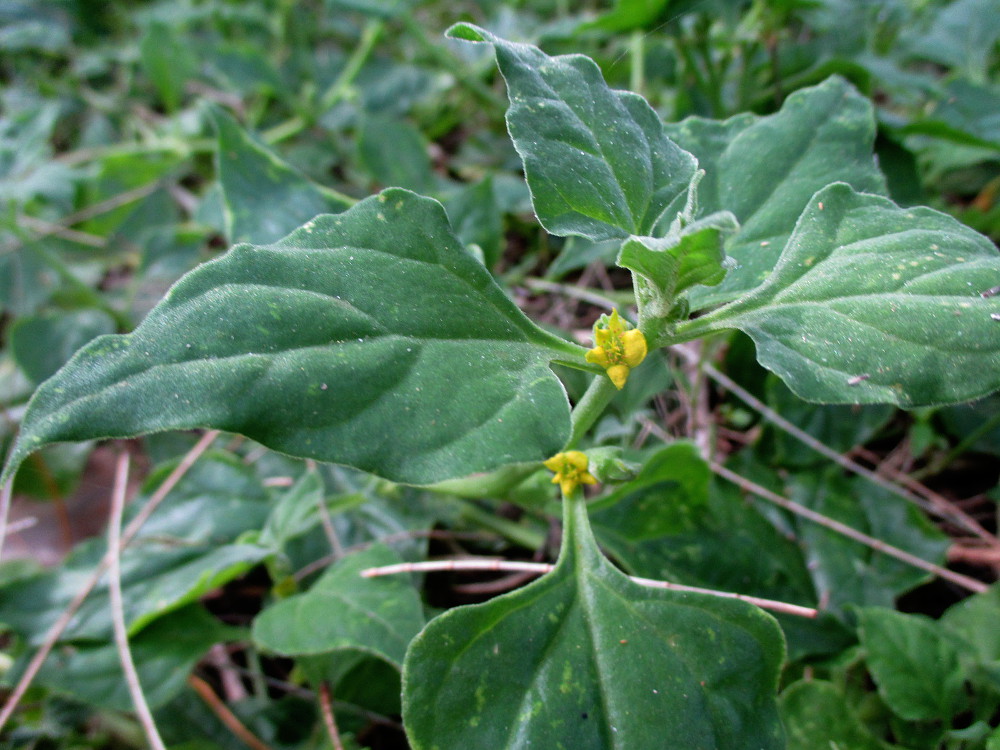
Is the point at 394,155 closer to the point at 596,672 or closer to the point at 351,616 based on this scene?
the point at 351,616

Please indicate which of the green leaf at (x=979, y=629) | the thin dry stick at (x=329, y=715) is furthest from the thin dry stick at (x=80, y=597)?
the green leaf at (x=979, y=629)

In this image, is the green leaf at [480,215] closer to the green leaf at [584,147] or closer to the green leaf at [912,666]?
the green leaf at [584,147]

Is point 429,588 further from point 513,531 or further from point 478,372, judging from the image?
point 478,372

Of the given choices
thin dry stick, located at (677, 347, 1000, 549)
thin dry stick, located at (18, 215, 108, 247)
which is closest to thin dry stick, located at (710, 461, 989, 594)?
thin dry stick, located at (677, 347, 1000, 549)

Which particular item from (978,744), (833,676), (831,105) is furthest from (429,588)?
(831,105)

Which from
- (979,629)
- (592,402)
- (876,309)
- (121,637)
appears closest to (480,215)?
(592,402)

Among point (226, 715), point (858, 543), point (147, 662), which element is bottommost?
point (226, 715)
